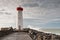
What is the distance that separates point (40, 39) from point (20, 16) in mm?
22715

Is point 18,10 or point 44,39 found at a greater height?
point 18,10

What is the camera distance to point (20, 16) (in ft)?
103

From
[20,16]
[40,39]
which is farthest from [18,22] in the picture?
[40,39]

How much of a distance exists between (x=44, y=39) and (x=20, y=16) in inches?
910

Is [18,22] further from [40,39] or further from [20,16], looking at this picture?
[40,39]

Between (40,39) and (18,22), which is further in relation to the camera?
(18,22)

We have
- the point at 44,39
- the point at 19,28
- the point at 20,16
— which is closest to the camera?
the point at 44,39

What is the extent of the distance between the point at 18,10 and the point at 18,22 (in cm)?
350

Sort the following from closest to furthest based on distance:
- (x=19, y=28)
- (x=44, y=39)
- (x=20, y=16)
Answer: (x=44, y=39) < (x=19, y=28) < (x=20, y=16)

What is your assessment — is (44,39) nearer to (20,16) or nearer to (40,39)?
(40,39)

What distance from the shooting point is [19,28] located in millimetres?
28844

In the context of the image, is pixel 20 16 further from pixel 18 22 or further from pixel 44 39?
pixel 44 39

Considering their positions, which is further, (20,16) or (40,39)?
(20,16)

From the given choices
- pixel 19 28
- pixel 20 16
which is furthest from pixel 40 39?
pixel 20 16
